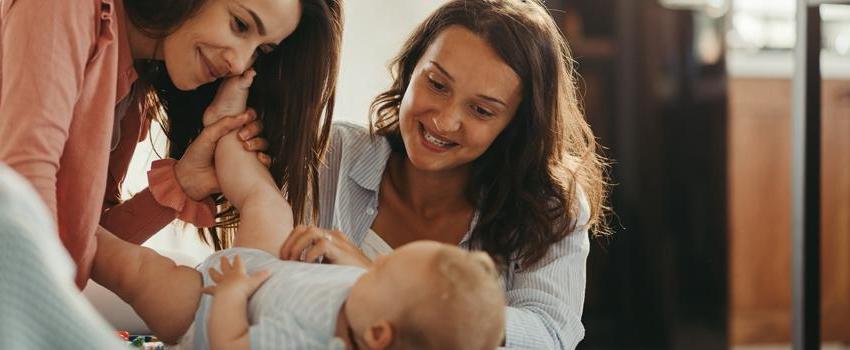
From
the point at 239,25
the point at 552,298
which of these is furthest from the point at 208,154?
the point at 552,298

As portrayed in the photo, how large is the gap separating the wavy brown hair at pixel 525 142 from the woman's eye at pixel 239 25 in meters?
0.48

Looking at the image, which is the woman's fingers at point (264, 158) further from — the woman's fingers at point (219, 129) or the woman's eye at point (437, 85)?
the woman's eye at point (437, 85)

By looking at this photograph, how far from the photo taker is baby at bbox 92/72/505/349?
44.2 inches

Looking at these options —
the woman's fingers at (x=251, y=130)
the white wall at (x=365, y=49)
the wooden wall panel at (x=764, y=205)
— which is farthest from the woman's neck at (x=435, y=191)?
the wooden wall panel at (x=764, y=205)

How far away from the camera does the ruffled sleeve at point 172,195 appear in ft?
5.58

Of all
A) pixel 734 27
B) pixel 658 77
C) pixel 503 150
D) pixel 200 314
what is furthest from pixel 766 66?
pixel 200 314

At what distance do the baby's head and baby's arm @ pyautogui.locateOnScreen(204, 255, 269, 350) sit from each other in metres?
0.14

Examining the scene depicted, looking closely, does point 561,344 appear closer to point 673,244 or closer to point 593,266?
point 593,266

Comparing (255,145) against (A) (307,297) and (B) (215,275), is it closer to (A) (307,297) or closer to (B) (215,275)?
(B) (215,275)

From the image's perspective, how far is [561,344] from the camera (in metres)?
1.70

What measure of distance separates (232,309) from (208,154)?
0.51m

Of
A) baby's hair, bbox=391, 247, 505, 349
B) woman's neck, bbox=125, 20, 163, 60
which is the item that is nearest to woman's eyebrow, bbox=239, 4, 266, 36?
woman's neck, bbox=125, 20, 163, 60

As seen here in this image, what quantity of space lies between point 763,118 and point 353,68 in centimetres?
202

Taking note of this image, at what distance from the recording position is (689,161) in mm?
3701
